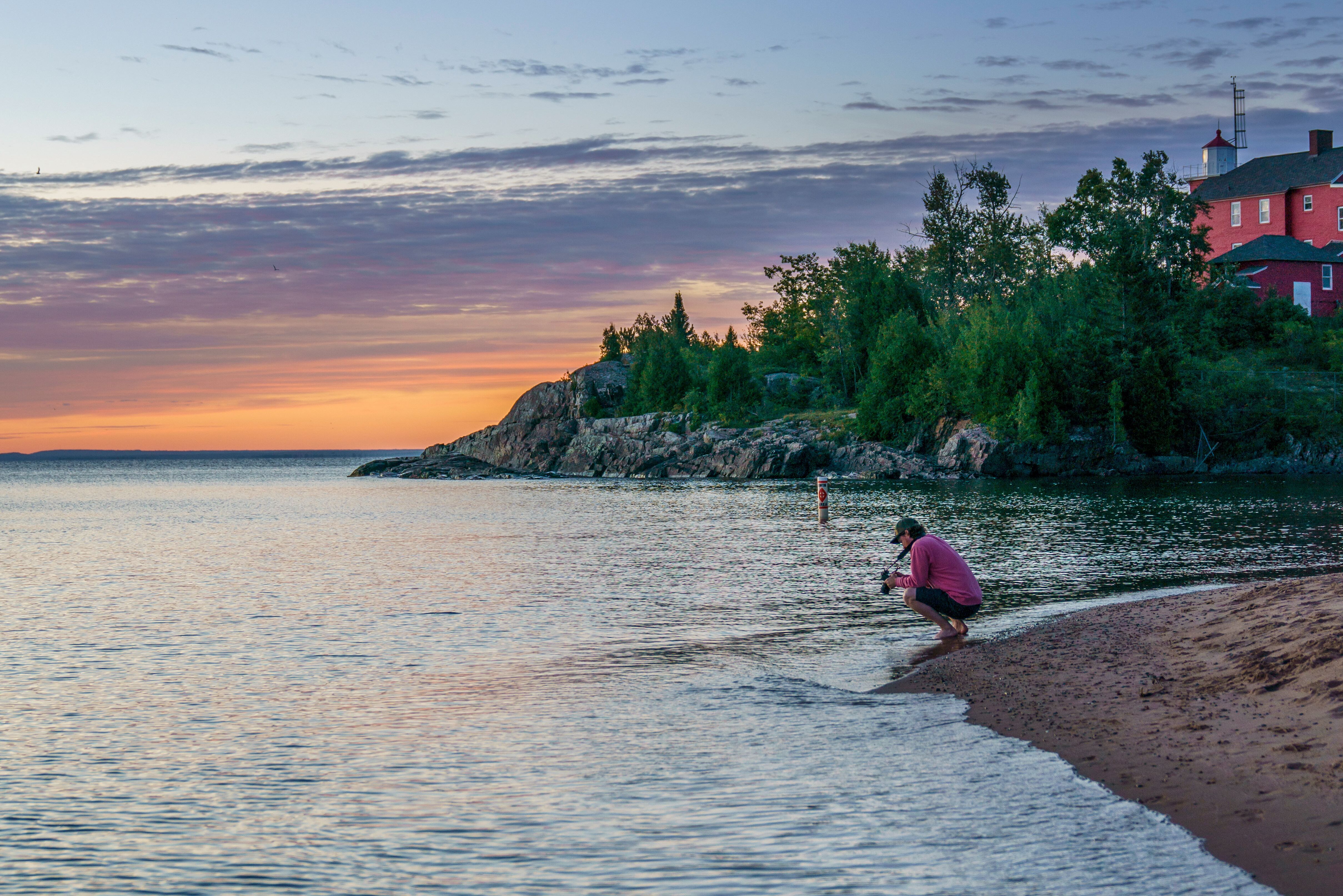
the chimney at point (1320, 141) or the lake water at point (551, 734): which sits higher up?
the chimney at point (1320, 141)

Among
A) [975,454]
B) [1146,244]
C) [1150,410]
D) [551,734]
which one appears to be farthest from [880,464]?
[551,734]

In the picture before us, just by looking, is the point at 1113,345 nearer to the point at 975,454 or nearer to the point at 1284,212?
the point at 975,454

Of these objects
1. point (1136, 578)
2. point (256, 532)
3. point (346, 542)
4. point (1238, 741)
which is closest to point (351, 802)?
point (1238, 741)

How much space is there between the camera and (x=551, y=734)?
11.4m

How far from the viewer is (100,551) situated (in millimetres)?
37344

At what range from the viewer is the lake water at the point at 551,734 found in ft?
24.8

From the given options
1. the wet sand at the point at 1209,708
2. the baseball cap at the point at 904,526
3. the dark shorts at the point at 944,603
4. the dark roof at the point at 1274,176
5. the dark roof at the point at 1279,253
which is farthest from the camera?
the dark roof at the point at 1274,176

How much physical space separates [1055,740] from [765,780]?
3.21 meters

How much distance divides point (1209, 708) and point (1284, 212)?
104 metres

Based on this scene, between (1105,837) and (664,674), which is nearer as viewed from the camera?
(1105,837)

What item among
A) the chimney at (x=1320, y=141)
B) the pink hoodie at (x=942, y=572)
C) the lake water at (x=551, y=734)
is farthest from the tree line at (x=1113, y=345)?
the pink hoodie at (x=942, y=572)

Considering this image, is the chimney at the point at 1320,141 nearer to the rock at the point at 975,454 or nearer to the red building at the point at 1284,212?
the red building at the point at 1284,212

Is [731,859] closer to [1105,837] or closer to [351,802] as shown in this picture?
[1105,837]

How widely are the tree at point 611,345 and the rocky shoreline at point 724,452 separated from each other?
1191 cm
